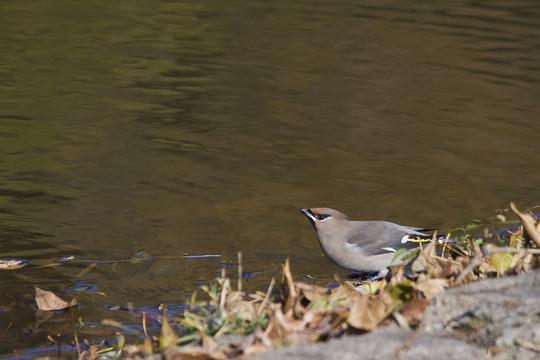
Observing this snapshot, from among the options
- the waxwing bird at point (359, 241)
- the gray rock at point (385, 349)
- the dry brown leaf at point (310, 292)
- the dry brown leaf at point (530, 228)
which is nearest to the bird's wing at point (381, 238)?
the waxwing bird at point (359, 241)

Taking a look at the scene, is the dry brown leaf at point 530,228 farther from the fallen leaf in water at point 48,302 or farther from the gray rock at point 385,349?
the fallen leaf in water at point 48,302

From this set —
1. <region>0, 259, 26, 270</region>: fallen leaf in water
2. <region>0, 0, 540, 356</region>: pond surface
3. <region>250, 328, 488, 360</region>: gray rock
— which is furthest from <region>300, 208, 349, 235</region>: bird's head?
<region>250, 328, 488, 360</region>: gray rock

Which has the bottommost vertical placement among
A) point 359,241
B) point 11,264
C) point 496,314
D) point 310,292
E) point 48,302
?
point 11,264

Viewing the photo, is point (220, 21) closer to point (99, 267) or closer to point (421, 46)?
point (421, 46)

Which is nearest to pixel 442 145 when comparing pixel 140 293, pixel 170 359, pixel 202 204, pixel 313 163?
pixel 313 163

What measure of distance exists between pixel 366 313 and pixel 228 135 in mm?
5781

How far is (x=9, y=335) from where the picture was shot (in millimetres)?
4477

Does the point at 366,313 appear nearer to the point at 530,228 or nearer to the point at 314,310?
the point at 314,310

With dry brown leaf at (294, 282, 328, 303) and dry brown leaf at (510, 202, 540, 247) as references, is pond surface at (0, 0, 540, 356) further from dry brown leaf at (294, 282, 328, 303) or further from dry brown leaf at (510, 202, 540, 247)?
dry brown leaf at (510, 202, 540, 247)

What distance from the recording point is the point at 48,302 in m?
4.81

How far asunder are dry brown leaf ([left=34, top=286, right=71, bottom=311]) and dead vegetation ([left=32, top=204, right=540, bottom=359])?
116cm

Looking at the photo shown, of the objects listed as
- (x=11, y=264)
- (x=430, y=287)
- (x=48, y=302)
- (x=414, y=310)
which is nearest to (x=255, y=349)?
(x=414, y=310)

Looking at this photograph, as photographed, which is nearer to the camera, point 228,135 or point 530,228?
point 530,228

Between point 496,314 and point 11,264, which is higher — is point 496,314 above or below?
above
